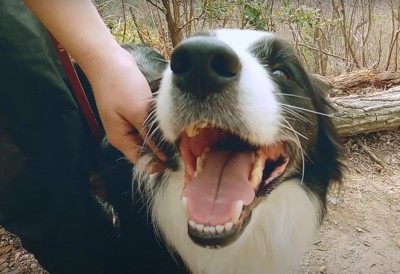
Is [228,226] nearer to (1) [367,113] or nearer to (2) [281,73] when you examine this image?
(2) [281,73]

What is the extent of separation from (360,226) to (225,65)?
1.92 m

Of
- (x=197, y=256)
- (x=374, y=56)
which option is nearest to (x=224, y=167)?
(x=197, y=256)

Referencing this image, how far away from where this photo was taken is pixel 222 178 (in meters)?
1.44

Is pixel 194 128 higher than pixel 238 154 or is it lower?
higher

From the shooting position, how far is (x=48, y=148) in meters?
1.67

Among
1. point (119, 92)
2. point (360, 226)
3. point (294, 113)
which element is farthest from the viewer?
point (360, 226)

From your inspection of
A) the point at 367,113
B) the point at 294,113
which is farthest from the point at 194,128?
the point at 367,113

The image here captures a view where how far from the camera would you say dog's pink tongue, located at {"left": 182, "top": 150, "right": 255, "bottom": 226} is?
1374 millimetres

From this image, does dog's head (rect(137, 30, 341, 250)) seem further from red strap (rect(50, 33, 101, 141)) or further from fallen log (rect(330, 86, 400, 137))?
fallen log (rect(330, 86, 400, 137))

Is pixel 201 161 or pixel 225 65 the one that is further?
pixel 201 161

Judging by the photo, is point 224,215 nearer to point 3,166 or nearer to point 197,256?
point 197,256

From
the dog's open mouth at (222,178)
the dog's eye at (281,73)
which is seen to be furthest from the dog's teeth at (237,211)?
the dog's eye at (281,73)

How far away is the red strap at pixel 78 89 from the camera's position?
159 centimetres

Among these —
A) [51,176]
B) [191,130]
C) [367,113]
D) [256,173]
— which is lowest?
[367,113]
